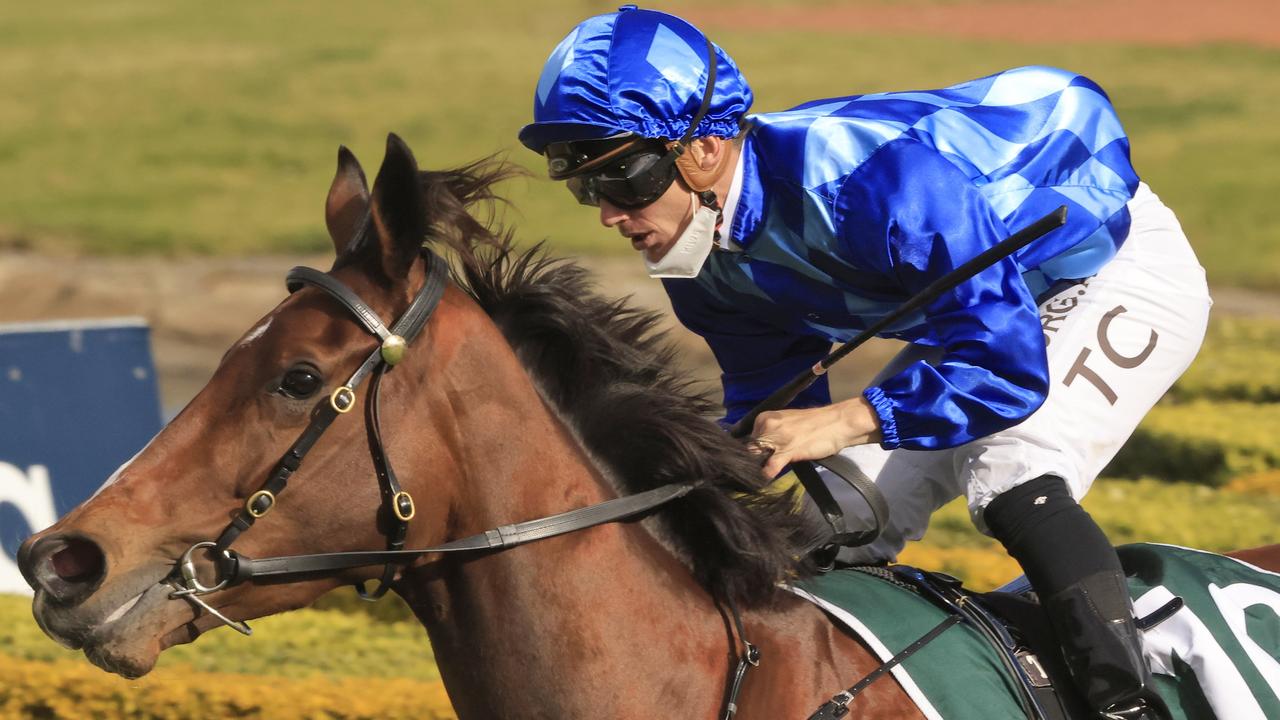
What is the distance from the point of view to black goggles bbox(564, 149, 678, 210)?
8.09ft

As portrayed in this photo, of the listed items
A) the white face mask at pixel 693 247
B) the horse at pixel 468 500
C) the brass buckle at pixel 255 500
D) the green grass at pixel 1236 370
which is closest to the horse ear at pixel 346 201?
the horse at pixel 468 500

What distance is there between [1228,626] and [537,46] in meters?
17.9

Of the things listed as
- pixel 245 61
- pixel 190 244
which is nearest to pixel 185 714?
pixel 190 244

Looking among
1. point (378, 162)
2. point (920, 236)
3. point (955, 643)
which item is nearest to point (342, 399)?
point (920, 236)

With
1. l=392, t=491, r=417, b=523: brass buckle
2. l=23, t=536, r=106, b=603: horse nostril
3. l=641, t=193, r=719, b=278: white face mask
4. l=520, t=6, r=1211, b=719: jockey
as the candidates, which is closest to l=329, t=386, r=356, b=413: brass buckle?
l=392, t=491, r=417, b=523: brass buckle

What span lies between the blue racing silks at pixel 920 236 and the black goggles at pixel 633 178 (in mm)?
159

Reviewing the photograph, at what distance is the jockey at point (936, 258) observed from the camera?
2328 mm

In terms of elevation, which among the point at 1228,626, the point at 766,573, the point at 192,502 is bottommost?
the point at 1228,626

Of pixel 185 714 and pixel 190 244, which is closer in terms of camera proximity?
pixel 185 714

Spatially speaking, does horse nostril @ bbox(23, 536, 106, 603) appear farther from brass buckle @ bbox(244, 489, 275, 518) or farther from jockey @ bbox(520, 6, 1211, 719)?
jockey @ bbox(520, 6, 1211, 719)

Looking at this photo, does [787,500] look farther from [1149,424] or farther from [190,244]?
[190,244]

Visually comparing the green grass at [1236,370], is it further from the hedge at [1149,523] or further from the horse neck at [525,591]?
the horse neck at [525,591]

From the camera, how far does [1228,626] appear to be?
2.50 meters

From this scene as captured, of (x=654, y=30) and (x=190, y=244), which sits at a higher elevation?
(x=654, y=30)
